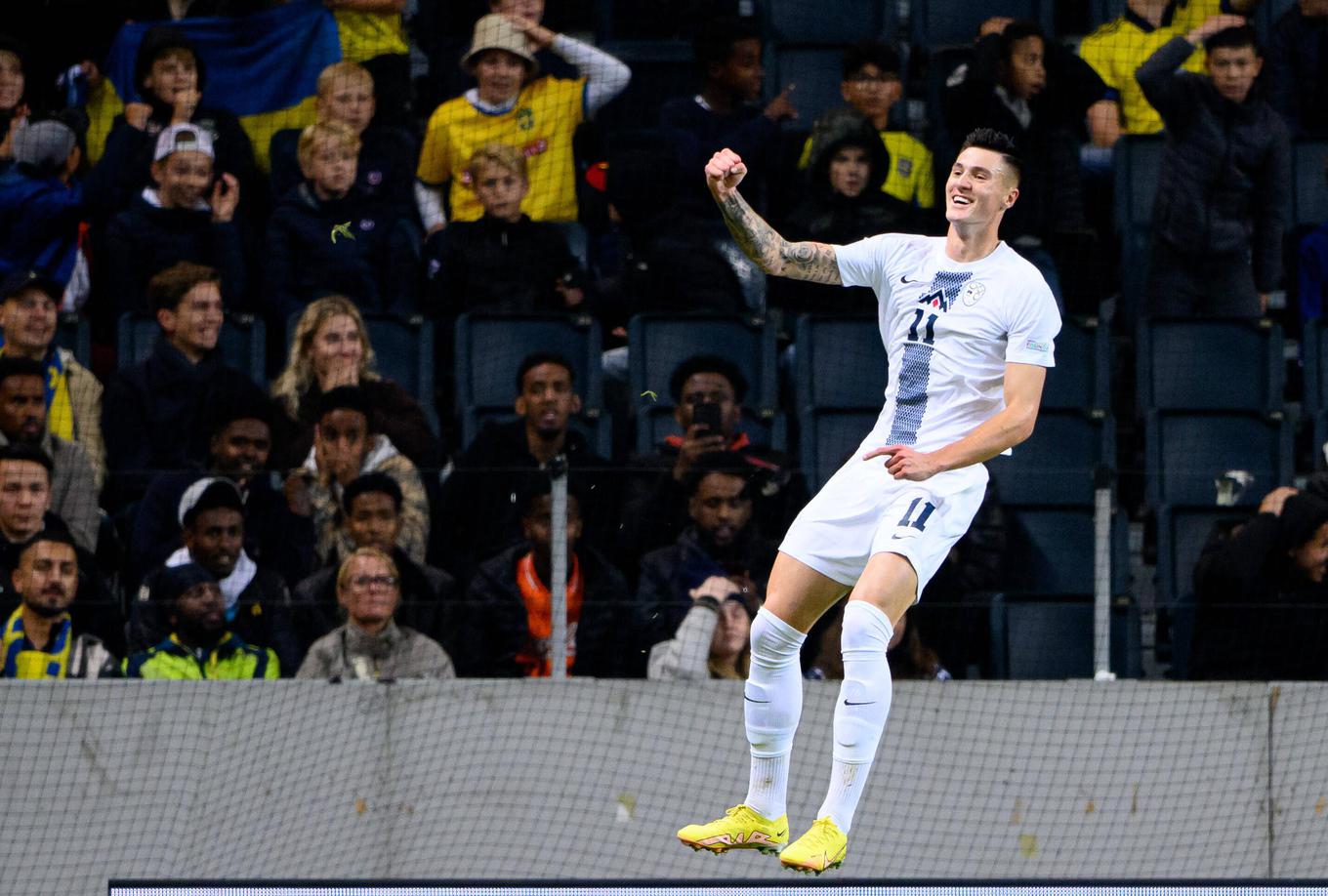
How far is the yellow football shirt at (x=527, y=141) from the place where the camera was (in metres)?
10.3

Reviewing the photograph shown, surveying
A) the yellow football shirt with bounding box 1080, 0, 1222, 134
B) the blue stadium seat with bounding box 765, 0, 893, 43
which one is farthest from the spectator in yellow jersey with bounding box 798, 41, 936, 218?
the yellow football shirt with bounding box 1080, 0, 1222, 134

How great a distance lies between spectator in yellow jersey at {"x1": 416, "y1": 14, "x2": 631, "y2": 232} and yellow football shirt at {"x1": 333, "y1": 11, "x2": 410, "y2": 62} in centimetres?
57

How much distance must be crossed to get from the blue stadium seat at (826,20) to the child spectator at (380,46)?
1.93m

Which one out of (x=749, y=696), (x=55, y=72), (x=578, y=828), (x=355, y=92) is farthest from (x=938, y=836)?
(x=55, y=72)

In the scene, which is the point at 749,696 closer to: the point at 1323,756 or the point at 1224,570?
the point at 1224,570

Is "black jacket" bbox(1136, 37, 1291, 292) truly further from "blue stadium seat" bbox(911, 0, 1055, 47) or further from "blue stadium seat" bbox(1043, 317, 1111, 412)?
"blue stadium seat" bbox(911, 0, 1055, 47)

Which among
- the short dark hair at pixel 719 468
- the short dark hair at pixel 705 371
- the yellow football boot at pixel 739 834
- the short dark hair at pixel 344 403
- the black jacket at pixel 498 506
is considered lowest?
the yellow football boot at pixel 739 834

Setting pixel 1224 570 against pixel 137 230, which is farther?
pixel 137 230

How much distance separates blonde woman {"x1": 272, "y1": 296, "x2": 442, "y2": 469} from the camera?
8938mm

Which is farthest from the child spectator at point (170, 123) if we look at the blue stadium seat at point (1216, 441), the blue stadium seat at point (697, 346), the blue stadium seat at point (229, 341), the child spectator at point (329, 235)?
the blue stadium seat at point (1216, 441)

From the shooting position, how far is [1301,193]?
34.9ft

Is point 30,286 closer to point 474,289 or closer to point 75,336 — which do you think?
point 75,336

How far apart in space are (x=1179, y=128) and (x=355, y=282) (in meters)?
3.87

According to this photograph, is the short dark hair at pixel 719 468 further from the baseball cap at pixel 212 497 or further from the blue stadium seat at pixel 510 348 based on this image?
the baseball cap at pixel 212 497
